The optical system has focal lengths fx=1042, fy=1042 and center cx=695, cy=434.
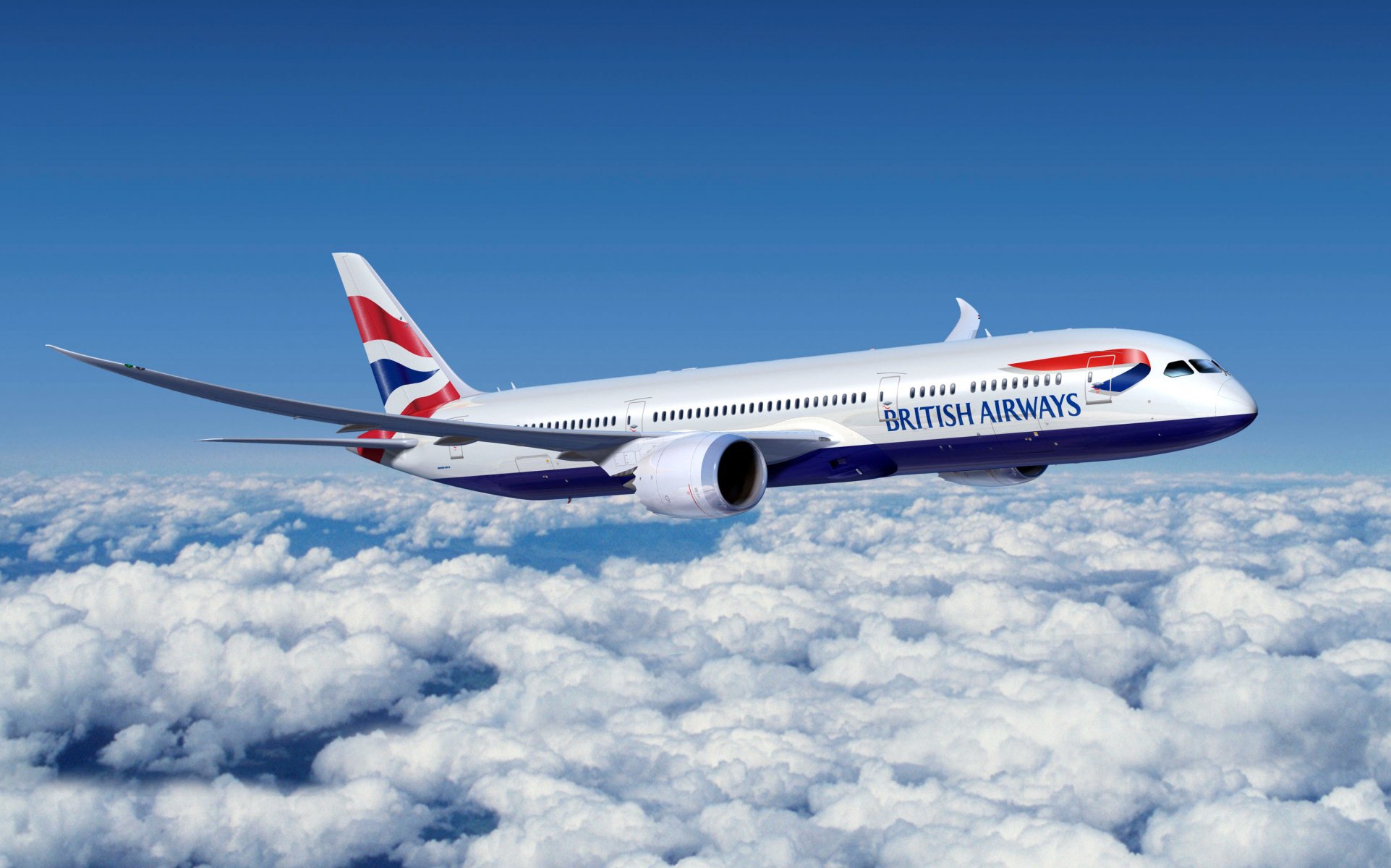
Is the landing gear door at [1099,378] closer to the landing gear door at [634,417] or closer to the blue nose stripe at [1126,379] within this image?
the blue nose stripe at [1126,379]

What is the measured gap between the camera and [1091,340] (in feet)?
98.5

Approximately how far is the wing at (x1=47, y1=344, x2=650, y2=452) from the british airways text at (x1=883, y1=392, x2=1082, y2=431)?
803 cm

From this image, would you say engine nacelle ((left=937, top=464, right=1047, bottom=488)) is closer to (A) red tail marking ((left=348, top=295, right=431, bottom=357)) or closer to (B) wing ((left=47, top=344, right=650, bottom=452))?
(B) wing ((left=47, top=344, right=650, bottom=452))

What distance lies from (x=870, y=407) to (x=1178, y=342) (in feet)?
29.0

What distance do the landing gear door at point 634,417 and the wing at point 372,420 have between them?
13.7 feet

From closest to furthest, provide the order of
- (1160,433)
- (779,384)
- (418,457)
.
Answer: (1160,433)
(779,384)
(418,457)

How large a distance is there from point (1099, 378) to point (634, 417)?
1606cm

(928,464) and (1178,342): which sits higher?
(1178,342)

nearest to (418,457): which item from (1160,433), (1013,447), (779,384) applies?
(779,384)

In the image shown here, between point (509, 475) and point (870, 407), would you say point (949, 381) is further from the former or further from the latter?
point (509, 475)

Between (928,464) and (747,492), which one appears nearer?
(747,492)

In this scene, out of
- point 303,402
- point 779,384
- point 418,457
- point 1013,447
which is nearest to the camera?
point 303,402

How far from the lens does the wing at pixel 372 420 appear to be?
21.4m

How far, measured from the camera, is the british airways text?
29.5 m
